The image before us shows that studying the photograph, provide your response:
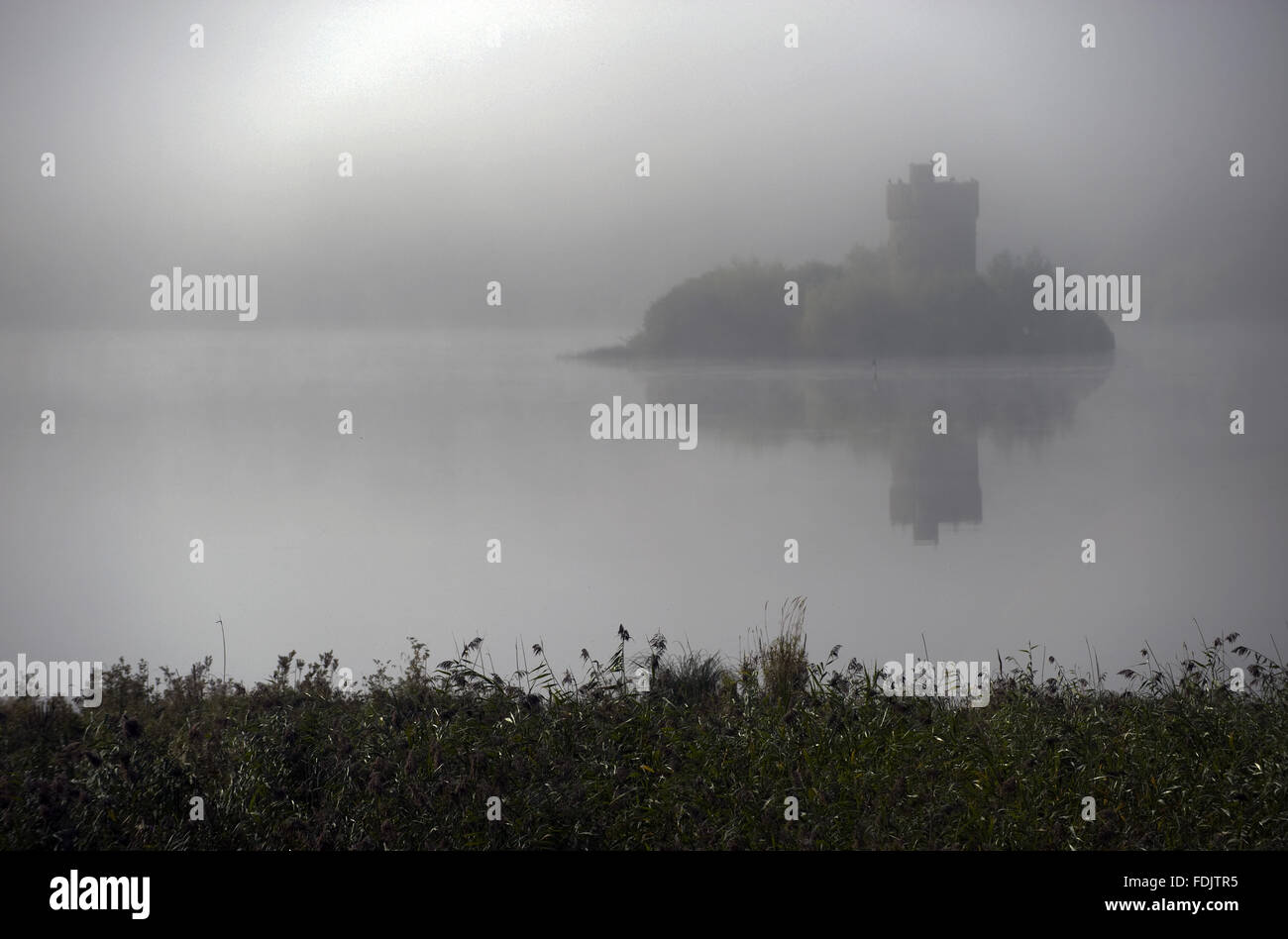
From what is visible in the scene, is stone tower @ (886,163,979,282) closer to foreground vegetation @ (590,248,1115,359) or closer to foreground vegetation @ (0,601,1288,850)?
foreground vegetation @ (590,248,1115,359)

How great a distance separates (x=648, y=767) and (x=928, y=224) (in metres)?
6.45

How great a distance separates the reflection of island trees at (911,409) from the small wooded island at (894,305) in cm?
25

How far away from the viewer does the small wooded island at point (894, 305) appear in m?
9.30

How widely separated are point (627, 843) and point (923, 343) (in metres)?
6.75

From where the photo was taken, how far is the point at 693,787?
4.48 meters

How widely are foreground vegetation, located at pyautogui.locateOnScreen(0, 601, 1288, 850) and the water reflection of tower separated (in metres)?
2.39

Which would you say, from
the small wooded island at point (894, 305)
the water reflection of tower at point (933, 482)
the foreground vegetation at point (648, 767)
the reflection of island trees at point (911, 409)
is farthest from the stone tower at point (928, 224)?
the foreground vegetation at point (648, 767)

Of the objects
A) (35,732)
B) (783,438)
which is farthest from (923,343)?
(35,732)

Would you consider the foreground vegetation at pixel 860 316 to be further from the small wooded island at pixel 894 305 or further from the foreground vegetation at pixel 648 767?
the foreground vegetation at pixel 648 767

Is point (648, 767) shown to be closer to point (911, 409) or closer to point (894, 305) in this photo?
point (911, 409)

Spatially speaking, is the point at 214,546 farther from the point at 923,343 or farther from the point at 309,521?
the point at 923,343

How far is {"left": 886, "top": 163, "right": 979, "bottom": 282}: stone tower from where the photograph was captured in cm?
916

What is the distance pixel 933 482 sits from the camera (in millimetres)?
8258

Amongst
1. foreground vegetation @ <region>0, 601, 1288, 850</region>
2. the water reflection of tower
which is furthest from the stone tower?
foreground vegetation @ <region>0, 601, 1288, 850</region>
